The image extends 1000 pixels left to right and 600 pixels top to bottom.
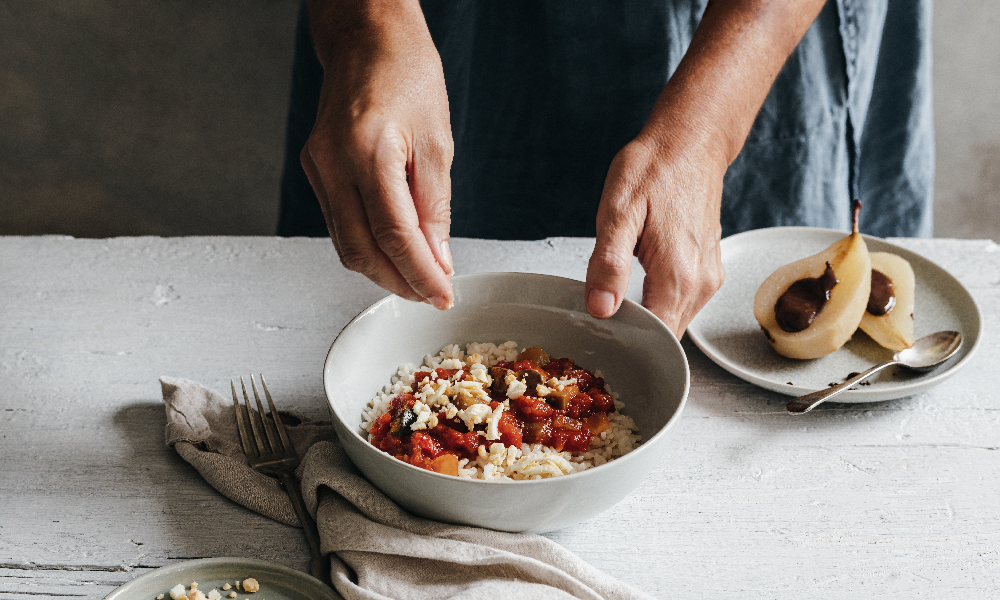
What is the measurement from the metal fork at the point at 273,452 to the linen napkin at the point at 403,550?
0.6 inches

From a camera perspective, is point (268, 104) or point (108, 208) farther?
point (108, 208)

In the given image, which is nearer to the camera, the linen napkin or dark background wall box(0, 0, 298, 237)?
the linen napkin

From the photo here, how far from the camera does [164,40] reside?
363 centimetres

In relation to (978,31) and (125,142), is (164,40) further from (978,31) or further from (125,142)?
(978,31)

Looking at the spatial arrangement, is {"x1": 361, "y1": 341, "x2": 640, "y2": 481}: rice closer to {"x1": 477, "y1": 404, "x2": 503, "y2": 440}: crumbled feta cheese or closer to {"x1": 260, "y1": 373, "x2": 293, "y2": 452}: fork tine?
{"x1": 477, "y1": 404, "x2": 503, "y2": 440}: crumbled feta cheese

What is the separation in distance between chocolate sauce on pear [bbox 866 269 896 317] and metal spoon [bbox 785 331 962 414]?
3.0 inches

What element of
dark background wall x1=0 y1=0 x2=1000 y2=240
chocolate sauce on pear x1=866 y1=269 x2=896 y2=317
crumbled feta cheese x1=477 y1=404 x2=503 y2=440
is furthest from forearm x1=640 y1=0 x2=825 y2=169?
dark background wall x1=0 y1=0 x2=1000 y2=240

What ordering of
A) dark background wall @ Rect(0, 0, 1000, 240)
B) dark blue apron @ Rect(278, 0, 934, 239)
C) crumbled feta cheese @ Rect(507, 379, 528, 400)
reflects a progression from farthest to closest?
dark background wall @ Rect(0, 0, 1000, 240), dark blue apron @ Rect(278, 0, 934, 239), crumbled feta cheese @ Rect(507, 379, 528, 400)

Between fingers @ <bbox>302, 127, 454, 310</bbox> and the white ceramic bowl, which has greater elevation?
fingers @ <bbox>302, 127, 454, 310</bbox>

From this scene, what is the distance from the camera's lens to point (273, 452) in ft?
3.53

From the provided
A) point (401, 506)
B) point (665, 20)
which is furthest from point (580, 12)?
point (401, 506)

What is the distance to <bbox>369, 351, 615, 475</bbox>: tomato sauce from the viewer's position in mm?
997

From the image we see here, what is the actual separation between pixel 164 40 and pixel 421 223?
315 centimetres

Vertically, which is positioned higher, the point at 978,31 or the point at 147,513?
the point at 978,31
